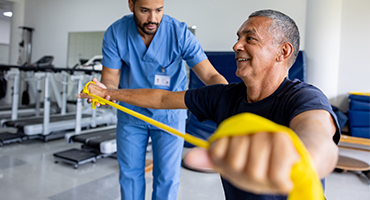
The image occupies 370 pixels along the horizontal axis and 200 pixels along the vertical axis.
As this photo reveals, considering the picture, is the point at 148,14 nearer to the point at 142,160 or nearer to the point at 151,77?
the point at 151,77

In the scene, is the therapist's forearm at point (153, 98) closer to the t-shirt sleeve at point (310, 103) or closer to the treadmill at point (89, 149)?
the t-shirt sleeve at point (310, 103)

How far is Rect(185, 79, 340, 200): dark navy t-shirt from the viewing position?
81cm

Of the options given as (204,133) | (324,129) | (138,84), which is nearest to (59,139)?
(204,133)

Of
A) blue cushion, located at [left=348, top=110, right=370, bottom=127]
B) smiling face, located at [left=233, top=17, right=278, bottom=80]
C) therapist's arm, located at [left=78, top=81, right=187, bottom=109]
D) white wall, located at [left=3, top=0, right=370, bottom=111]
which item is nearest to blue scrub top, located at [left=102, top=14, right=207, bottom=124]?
therapist's arm, located at [left=78, top=81, right=187, bottom=109]

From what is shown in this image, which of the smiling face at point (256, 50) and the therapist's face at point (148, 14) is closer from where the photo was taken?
the smiling face at point (256, 50)

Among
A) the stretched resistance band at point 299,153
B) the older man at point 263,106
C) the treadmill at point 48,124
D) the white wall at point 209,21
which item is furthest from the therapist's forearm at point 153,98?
the white wall at point 209,21

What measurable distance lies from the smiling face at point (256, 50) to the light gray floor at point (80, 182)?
187 cm

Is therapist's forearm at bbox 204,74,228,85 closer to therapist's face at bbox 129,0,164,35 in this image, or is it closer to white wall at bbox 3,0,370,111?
therapist's face at bbox 129,0,164,35

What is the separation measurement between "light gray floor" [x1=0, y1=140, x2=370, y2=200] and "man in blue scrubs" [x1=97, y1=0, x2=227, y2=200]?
3.26 ft

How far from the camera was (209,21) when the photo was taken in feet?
16.2

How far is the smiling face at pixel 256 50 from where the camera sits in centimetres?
99

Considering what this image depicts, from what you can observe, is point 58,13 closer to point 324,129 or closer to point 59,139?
point 59,139

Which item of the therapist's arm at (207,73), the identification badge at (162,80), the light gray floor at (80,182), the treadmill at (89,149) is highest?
the therapist's arm at (207,73)

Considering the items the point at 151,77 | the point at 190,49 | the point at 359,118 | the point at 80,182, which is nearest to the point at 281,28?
the point at 190,49
